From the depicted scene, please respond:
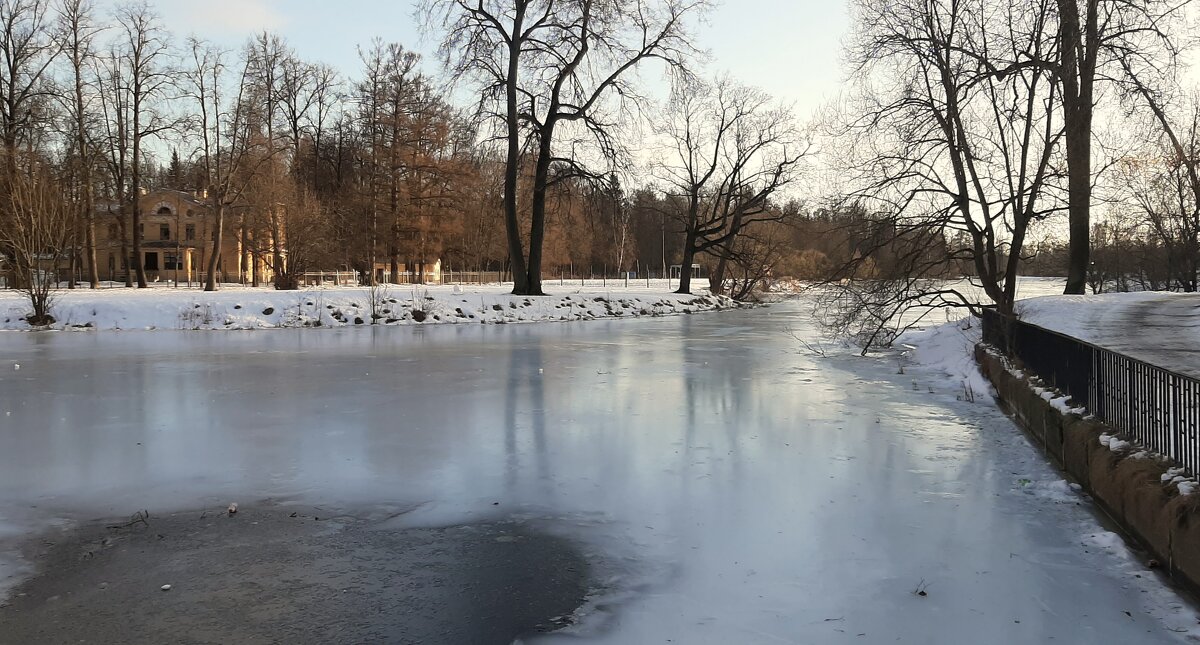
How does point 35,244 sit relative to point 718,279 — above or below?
above

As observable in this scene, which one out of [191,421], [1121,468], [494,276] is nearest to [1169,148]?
[1121,468]

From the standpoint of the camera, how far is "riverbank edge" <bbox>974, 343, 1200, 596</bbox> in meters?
4.32

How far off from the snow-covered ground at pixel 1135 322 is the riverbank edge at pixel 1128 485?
1528mm

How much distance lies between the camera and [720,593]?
169 inches

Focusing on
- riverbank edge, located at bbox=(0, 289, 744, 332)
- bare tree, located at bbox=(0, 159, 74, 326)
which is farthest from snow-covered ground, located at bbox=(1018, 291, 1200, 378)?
bare tree, located at bbox=(0, 159, 74, 326)

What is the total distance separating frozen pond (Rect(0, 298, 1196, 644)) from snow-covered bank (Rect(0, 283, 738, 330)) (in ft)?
33.2

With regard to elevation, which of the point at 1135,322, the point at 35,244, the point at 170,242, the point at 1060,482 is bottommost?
the point at 1060,482

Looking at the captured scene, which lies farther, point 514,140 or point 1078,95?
point 514,140

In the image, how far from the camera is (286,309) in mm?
25547

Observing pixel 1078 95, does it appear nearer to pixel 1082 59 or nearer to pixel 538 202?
pixel 1082 59

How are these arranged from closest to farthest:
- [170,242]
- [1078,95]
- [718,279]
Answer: [1078,95] → [718,279] → [170,242]

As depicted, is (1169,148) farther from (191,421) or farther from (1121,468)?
(191,421)

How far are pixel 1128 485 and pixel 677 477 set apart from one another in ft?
9.94

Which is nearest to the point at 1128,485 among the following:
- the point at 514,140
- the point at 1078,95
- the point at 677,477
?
the point at 677,477
